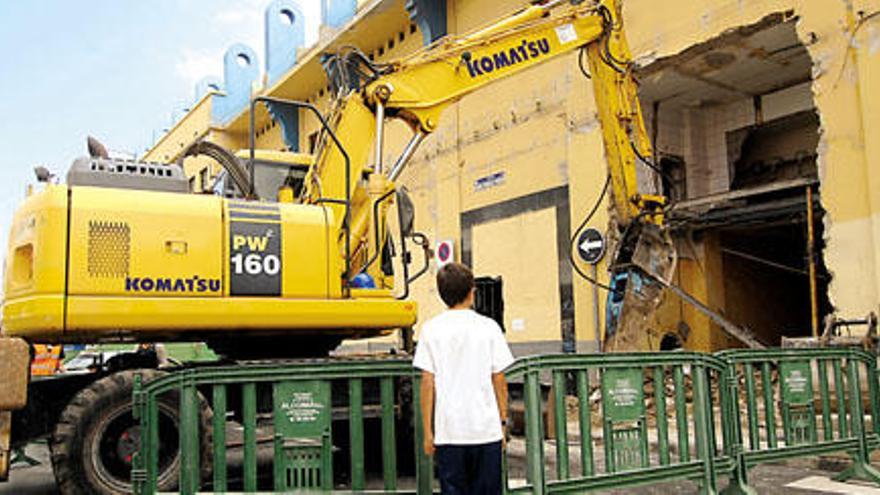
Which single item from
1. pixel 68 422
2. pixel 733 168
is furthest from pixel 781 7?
pixel 68 422

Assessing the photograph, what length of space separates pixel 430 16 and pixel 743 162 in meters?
7.17

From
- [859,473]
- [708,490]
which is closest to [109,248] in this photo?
[708,490]

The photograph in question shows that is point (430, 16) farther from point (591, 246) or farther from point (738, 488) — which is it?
point (738, 488)

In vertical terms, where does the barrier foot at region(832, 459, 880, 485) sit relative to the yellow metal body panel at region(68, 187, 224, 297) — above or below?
below

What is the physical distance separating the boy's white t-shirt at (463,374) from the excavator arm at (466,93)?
131 inches

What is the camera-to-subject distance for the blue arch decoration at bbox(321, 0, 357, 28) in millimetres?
19005

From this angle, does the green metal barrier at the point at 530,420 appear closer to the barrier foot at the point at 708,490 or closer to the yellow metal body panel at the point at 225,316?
the barrier foot at the point at 708,490

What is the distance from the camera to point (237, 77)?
2581cm

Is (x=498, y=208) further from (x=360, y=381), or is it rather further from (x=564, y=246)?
(x=360, y=381)

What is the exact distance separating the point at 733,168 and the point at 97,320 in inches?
472

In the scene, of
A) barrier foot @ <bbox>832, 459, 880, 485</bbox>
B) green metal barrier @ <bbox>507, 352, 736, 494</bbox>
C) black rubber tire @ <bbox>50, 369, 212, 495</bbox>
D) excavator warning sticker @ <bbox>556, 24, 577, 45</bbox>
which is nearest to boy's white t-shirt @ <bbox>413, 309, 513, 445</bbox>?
green metal barrier @ <bbox>507, 352, 736, 494</bbox>

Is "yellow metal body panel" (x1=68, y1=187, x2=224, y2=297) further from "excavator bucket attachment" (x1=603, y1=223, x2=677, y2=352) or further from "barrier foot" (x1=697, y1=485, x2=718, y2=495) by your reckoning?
"excavator bucket attachment" (x1=603, y1=223, x2=677, y2=352)

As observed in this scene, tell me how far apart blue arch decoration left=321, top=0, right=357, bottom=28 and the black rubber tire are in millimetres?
14586

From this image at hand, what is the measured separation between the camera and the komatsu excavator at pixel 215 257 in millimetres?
5898
